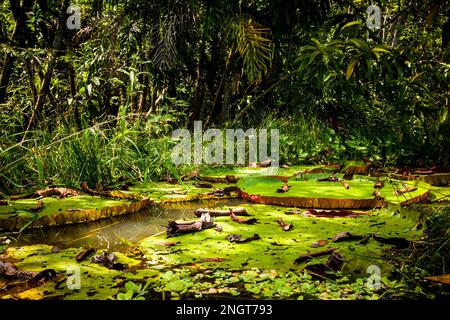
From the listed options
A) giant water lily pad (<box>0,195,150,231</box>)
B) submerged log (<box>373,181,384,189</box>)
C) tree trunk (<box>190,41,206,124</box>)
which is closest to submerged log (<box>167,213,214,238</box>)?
giant water lily pad (<box>0,195,150,231</box>)

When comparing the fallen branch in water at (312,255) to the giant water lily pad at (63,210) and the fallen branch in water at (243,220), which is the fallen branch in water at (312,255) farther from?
the giant water lily pad at (63,210)

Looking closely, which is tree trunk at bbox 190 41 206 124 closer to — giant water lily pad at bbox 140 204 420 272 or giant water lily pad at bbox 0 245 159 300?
giant water lily pad at bbox 140 204 420 272

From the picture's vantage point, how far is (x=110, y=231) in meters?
2.25

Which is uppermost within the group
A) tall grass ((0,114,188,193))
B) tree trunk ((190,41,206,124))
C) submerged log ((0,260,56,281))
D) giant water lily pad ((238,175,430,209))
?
tree trunk ((190,41,206,124))

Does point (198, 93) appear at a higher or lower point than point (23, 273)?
higher

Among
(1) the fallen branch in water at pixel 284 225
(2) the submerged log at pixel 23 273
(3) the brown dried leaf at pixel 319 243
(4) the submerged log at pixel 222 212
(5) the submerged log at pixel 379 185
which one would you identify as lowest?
(2) the submerged log at pixel 23 273

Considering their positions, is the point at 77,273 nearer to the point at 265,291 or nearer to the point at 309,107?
the point at 265,291

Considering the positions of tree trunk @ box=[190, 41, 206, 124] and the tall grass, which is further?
tree trunk @ box=[190, 41, 206, 124]

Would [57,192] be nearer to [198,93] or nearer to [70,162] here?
[70,162]

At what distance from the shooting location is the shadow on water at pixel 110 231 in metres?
→ 2.03

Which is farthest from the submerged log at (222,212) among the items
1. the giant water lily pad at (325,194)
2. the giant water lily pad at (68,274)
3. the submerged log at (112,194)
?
the giant water lily pad at (68,274)

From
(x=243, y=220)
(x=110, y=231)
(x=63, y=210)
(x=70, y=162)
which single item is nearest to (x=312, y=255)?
(x=243, y=220)

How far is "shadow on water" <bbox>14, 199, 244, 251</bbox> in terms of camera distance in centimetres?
203
